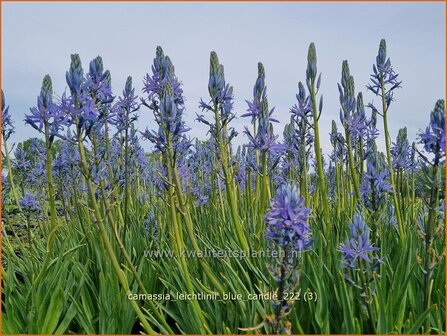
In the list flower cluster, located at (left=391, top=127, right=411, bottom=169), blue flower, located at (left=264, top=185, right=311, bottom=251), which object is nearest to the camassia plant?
blue flower, located at (left=264, top=185, right=311, bottom=251)

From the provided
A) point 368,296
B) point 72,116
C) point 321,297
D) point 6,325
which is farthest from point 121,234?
point 368,296

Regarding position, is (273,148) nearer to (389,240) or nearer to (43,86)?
(389,240)

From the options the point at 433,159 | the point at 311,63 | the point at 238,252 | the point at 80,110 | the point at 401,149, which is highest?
the point at 311,63

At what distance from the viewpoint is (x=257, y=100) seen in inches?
136

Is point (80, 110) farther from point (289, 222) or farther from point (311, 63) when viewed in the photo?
point (311, 63)

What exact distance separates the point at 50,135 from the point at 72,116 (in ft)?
1.15

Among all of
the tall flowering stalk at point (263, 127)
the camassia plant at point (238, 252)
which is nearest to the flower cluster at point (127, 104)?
the camassia plant at point (238, 252)

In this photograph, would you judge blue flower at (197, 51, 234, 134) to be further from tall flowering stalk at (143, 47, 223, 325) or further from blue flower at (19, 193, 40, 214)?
blue flower at (19, 193, 40, 214)

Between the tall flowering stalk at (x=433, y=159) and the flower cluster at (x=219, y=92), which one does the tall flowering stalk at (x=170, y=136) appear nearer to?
the flower cluster at (x=219, y=92)

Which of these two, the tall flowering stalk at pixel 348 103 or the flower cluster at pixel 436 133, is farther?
the tall flowering stalk at pixel 348 103

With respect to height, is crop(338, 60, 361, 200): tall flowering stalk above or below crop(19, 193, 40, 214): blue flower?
above

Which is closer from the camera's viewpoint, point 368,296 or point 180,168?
point 368,296

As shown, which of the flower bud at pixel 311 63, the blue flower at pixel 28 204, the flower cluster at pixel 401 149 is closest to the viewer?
the flower bud at pixel 311 63

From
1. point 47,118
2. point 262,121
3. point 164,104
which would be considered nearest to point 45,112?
point 47,118
